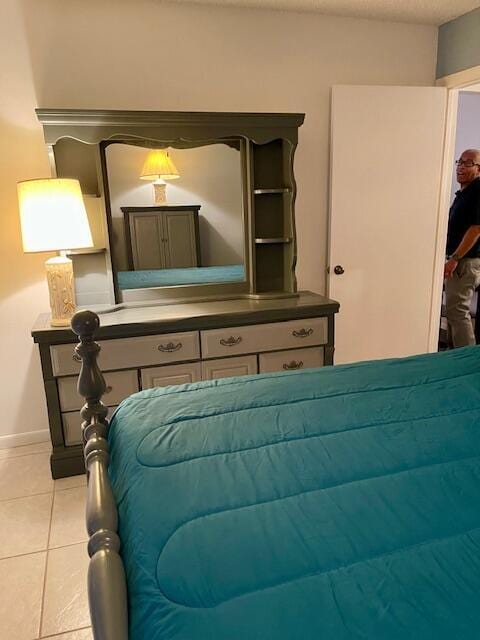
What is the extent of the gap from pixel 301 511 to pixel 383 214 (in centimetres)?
253

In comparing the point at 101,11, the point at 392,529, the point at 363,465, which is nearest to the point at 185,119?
the point at 101,11

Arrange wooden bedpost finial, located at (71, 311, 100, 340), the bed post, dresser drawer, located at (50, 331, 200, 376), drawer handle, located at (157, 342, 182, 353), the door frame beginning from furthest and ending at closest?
1. the door frame
2. drawer handle, located at (157, 342, 182, 353)
3. dresser drawer, located at (50, 331, 200, 376)
4. wooden bedpost finial, located at (71, 311, 100, 340)
5. the bed post

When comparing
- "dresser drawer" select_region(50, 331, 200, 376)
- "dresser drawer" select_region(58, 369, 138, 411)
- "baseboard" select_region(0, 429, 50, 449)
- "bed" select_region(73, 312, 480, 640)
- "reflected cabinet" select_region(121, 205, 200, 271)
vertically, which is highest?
"reflected cabinet" select_region(121, 205, 200, 271)

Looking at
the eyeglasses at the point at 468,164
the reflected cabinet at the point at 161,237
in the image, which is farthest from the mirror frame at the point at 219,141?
the eyeglasses at the point at 468,164

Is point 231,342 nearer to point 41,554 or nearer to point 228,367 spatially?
point 228,367

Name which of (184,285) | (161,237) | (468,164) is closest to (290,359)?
(184,285)

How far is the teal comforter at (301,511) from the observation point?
2.43ft

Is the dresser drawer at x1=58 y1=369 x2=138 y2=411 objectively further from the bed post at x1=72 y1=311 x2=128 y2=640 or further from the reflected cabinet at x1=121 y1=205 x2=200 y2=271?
the bed post at x1=72 y1=311 x2=128 y2=640

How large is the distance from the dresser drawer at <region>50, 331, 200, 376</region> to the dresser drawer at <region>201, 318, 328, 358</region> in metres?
0.10

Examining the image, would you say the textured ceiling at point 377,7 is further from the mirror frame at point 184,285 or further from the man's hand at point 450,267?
the man's hand at point 450,267

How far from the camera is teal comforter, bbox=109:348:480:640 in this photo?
0.74m

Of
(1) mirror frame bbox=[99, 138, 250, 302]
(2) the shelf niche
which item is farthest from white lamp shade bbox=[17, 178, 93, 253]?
(2) the shelf niche

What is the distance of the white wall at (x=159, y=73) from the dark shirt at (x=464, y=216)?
0.84 meters

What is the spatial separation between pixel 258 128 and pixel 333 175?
0.62 metres
